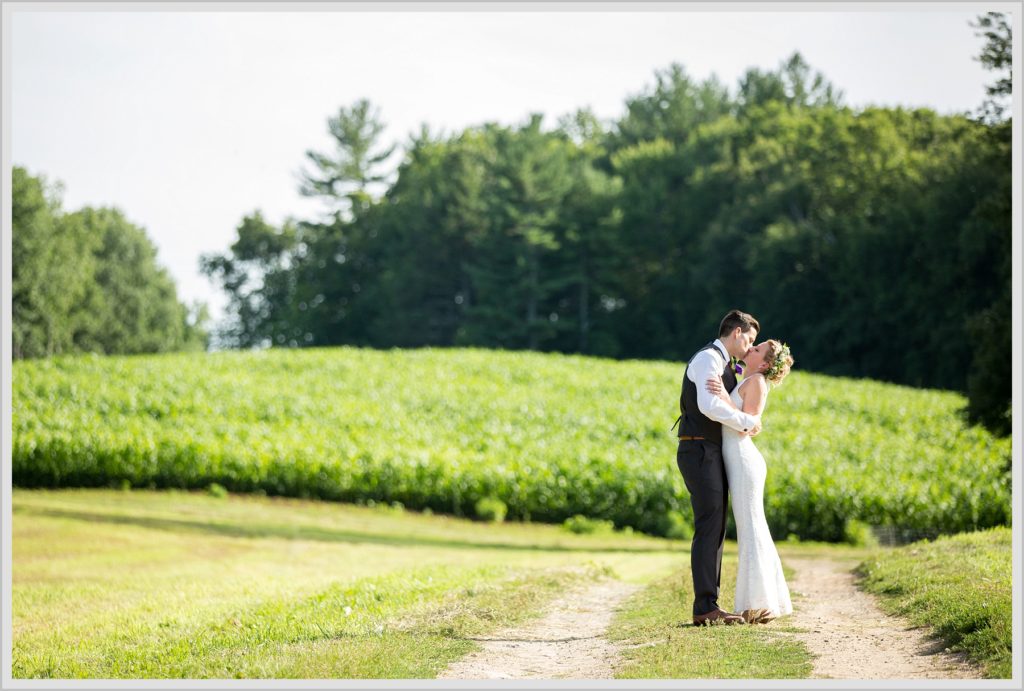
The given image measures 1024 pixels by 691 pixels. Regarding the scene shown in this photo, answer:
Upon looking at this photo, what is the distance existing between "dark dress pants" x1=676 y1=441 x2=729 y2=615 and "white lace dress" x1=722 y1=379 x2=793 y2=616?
90 millimetres

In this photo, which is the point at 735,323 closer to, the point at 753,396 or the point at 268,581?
the point at 753,396

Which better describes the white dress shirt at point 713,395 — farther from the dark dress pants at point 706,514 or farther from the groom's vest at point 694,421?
the dark dress pants at point 706,514

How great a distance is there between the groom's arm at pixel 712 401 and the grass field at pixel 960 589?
1.74 metres

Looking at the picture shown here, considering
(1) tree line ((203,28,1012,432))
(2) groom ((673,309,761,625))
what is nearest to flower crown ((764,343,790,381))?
(2) groom ((673,309,761,625))

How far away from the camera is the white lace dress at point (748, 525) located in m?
7.78

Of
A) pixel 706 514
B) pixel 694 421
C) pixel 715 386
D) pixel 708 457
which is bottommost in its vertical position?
pixel 706 514

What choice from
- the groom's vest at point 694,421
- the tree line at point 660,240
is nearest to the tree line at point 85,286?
the tree line at point 660,240

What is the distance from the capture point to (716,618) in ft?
25.1

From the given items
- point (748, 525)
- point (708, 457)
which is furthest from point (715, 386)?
point (748, 525)

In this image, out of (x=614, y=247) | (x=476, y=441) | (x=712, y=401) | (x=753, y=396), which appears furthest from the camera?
(x=614, y=247)

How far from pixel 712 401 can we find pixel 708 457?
426 mm

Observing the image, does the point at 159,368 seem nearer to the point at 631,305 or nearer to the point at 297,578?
the point at 297,578

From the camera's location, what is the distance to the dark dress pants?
25.2 ft

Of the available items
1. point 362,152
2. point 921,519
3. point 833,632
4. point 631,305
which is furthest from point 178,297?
point 833,632
